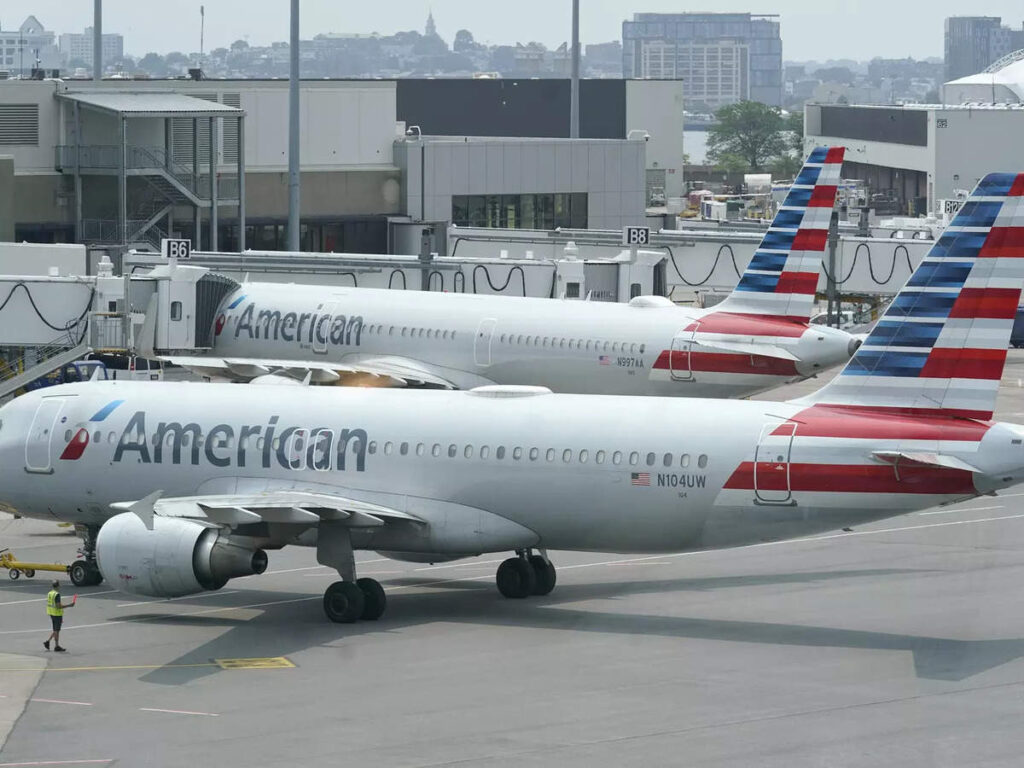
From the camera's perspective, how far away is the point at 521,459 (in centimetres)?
3472

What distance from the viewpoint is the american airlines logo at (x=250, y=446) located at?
3609 centimetres

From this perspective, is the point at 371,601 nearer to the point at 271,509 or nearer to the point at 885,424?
the point at 271,509

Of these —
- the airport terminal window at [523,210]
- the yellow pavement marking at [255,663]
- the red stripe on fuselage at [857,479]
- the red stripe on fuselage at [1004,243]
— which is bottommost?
the yellow pavement marking at [255,663]

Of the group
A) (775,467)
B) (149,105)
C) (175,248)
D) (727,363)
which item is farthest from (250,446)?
(149,105)

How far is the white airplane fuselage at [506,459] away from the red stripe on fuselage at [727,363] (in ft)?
57.5

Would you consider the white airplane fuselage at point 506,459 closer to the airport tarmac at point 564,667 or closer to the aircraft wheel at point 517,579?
the aircraft wheel at point 517,579

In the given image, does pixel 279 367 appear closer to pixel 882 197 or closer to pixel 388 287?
pixel 388 287

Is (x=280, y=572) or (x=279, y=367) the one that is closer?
(x=280, y=572)

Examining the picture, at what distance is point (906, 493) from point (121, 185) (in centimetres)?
5896

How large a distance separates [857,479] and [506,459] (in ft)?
22.2

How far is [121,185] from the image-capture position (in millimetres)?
84000

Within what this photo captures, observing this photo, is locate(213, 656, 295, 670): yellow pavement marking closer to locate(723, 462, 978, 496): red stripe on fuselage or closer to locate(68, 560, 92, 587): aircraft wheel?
locate(68, 560, 92, 587): aircraft wheel

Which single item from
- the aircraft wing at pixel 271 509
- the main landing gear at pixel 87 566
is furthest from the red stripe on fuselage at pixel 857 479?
the main landing gear at pixel 87 566

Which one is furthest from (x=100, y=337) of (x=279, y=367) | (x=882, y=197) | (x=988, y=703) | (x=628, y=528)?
(x=882, y=197)
